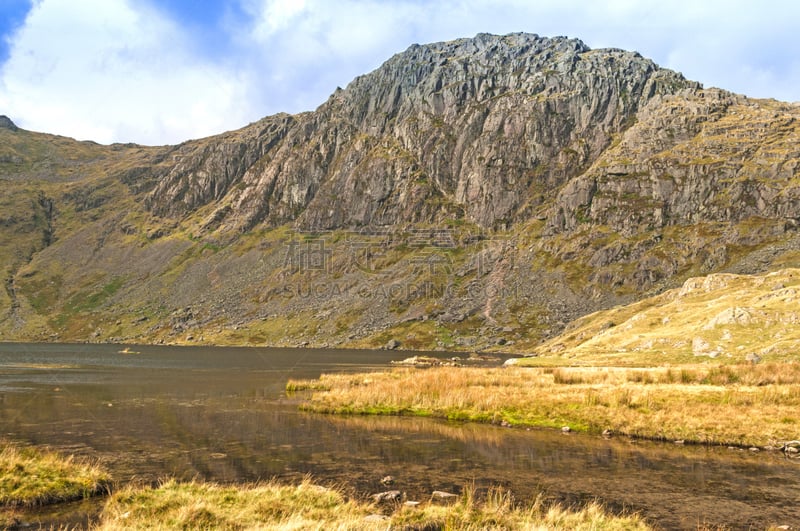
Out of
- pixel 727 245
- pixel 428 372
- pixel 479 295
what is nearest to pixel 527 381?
pixel 428 372

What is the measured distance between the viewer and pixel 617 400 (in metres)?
39.8

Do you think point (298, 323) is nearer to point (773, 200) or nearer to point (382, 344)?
point (382, 344)

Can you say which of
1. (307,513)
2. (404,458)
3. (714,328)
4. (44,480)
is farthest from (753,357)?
(44,480)

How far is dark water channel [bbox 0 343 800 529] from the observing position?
22359mm

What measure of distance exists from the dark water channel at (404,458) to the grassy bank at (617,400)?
2.33 metres

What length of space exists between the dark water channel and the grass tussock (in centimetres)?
107

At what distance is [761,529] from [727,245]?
188m

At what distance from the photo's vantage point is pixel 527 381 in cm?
5175

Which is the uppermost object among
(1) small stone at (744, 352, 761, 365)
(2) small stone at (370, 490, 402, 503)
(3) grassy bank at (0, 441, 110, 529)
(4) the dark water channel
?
(1) small stone at (744, 352, 761, 365)

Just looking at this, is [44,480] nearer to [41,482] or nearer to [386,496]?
[41,482]

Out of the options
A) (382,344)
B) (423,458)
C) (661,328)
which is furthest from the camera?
(382,344)

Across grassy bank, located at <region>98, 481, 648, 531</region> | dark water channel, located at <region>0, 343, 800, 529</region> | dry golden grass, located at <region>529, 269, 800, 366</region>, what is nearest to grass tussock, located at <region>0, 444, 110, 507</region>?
dark water channel, located at <region>0, 343, 800, 529</region>

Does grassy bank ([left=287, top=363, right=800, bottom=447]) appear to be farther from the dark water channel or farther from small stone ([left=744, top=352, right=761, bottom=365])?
small stone ([left=744, top=352, right=761, bottom=365])

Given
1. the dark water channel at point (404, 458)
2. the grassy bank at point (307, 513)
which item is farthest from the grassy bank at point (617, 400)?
the grassy bank at point (307, 513)
